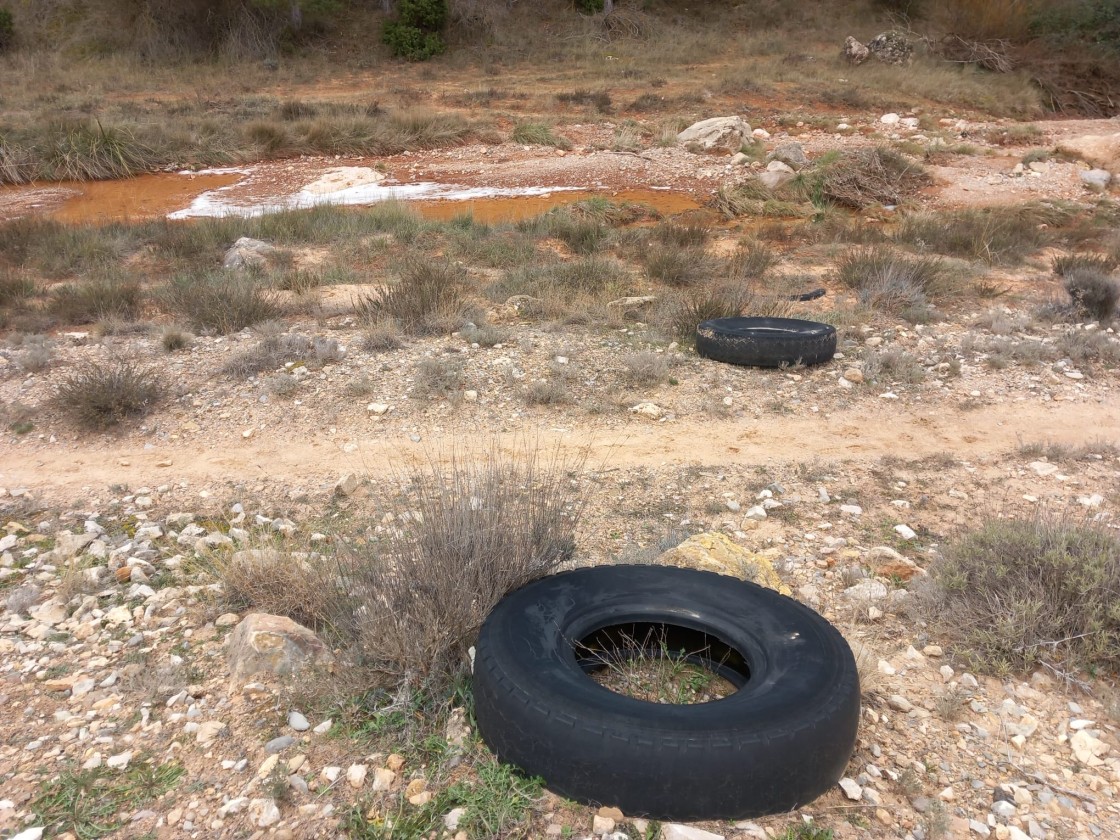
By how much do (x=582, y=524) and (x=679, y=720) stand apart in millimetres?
2041

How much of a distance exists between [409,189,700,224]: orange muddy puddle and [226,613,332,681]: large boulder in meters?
11.3

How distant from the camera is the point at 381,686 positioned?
2896mm

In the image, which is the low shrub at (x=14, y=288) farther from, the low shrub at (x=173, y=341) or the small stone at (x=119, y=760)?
the small stone at (x=119, y=760)

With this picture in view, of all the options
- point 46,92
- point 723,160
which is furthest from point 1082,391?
point 46,92

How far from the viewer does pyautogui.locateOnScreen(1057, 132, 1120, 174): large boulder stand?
17.1 meters

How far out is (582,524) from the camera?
4375 mm

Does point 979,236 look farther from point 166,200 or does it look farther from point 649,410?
point 166,200

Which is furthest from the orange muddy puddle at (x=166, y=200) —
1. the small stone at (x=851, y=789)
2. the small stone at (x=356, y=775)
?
the small stone at (x=851, y=789)

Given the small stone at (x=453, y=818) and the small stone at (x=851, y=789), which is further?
the small stone at (x=851, y=789)

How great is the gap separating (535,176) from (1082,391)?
12935 mm

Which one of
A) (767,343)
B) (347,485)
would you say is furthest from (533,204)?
(347,485)

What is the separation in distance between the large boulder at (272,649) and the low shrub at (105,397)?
316cm

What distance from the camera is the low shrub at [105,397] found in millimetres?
5602

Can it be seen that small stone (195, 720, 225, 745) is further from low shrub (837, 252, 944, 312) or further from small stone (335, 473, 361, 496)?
low shrub (837, 252, 944, 312)
